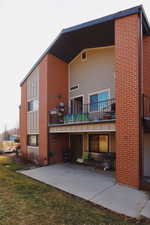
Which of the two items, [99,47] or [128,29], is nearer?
[128,29]

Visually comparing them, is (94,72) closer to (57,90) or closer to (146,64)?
(57,90)

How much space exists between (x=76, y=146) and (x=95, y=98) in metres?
3.94

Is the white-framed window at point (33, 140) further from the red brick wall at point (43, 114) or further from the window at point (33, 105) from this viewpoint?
the window at point (33, 105)

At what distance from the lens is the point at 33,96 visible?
11.6 m

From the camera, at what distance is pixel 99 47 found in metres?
9.99

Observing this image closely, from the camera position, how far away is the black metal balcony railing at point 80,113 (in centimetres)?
863

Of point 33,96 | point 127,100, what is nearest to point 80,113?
point 33,96

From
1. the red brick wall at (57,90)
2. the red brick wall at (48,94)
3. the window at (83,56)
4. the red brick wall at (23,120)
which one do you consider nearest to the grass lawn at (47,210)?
the red brick wall at (48,94)

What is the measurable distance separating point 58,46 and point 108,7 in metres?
3.81

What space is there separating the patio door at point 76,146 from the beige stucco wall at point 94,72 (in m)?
2.79

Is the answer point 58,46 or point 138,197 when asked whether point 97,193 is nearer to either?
point 138,197

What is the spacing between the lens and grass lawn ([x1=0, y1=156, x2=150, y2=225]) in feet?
11.6

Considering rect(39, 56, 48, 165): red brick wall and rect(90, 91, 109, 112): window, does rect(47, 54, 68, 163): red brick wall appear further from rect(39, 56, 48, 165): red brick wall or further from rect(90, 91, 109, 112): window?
rect(90, 91, 109, 112): window

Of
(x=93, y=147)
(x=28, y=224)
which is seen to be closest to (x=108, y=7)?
(x=93, y=147)
